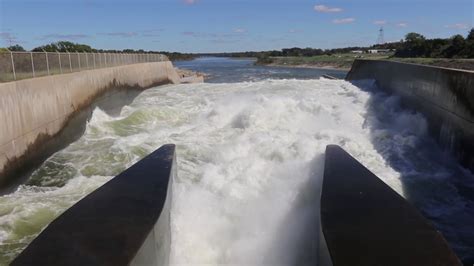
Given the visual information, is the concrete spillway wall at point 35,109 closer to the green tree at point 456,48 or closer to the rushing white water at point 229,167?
the rushing white water at point 229,167

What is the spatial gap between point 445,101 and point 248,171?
5634 millimetres

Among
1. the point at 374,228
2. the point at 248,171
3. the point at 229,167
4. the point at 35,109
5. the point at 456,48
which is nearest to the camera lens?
the point at 374,228

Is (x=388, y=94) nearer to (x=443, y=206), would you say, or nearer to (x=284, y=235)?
(x=443, y=206)

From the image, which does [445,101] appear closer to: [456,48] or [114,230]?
[114,230]

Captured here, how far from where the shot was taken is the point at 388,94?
727 inches

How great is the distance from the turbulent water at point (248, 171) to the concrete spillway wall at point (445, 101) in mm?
399

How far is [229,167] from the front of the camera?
963cm

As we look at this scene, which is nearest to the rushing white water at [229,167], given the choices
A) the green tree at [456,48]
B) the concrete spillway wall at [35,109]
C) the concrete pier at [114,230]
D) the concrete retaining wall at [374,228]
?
the concrete spillway wall at [35,109]

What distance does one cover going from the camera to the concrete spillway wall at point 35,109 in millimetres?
9508

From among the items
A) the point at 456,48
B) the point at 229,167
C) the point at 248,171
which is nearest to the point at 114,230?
the point at 248,171

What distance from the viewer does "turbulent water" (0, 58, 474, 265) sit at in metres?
6.36

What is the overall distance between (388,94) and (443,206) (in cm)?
1148

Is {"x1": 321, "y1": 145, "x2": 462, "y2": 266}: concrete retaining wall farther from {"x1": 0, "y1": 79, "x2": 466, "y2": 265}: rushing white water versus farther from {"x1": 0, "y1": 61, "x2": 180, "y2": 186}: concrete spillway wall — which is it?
{"x1": 0, "y1": 61, "x2": 180, "y2": 186}: concrete spillway wall

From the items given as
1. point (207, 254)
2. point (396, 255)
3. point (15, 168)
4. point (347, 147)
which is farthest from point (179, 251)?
point (347, 147)
